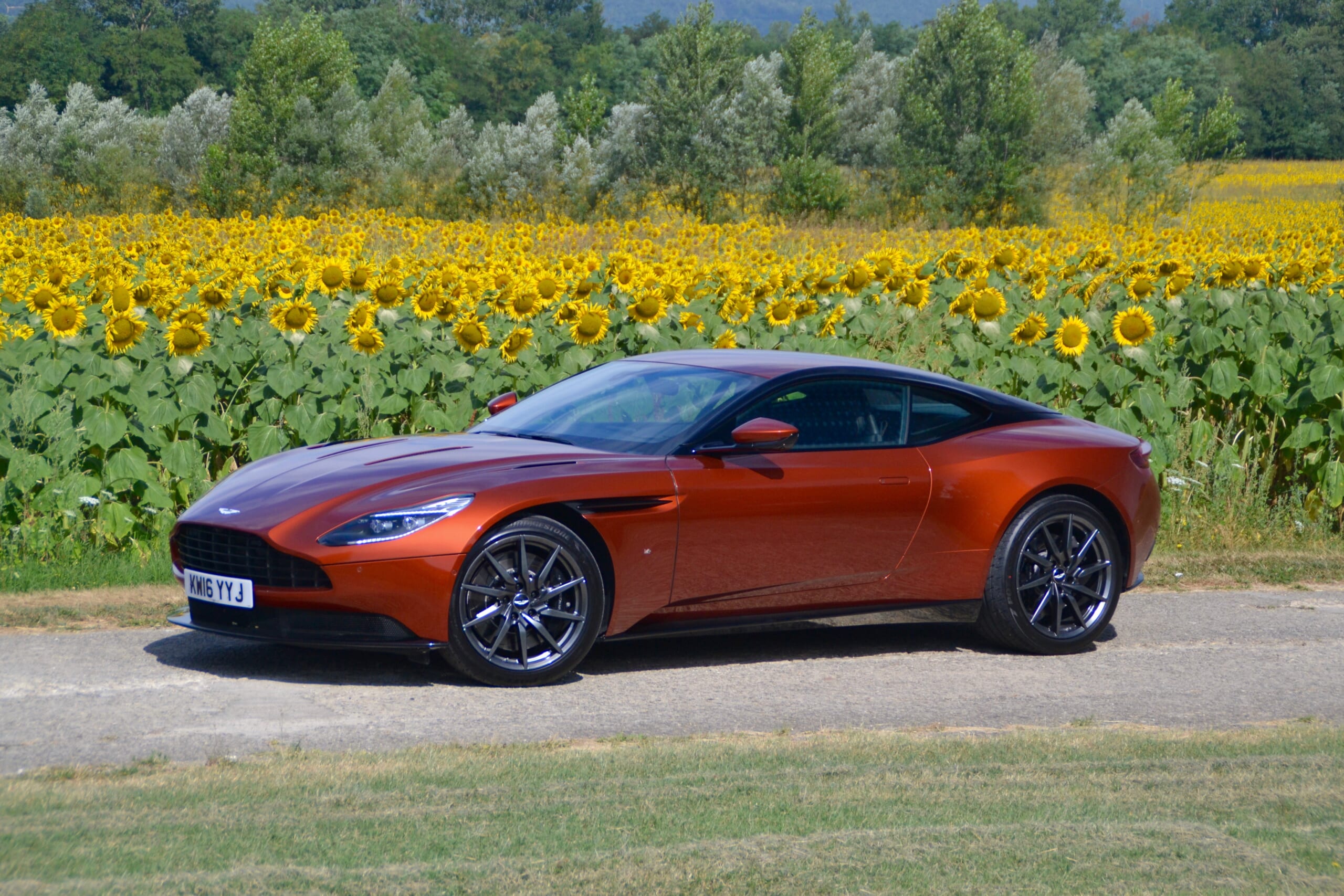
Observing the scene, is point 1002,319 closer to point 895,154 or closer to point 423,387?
point 423,387

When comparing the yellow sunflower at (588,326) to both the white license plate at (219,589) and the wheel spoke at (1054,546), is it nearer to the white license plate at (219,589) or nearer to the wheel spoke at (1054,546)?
the wheel spoke at (1054,546)

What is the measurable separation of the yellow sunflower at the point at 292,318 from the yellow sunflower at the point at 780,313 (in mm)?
3668

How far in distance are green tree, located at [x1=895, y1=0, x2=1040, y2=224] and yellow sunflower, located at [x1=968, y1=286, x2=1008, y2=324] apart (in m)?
34.1

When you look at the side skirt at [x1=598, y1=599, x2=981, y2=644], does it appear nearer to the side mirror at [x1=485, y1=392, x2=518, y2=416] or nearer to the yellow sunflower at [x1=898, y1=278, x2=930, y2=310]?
the side mirror at [x1=485, y1=392, x2=518, y2=416]

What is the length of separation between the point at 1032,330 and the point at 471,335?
13.6ft

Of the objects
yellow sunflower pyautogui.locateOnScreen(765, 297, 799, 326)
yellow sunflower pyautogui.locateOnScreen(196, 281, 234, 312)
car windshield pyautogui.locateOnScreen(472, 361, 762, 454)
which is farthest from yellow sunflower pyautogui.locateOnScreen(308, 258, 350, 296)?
car windshield pyautogui.locateOnScreen(472, 361, 762, 454)

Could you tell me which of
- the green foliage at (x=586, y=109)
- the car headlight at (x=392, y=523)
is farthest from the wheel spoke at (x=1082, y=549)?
the green foliage at (x=586, y=109)

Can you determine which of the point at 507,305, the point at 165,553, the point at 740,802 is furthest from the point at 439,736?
the point at 507,305

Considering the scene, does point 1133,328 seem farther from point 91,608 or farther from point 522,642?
point 91,608

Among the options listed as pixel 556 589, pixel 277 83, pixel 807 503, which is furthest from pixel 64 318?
pixel 277 83

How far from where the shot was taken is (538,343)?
10.9 metres

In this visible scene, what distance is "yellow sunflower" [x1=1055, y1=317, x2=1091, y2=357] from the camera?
11.1 meters

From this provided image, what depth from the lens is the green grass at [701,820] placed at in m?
3.85

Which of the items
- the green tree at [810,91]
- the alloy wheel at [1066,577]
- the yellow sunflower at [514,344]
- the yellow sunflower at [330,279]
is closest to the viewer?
the alloy wheel at [1066,577]
